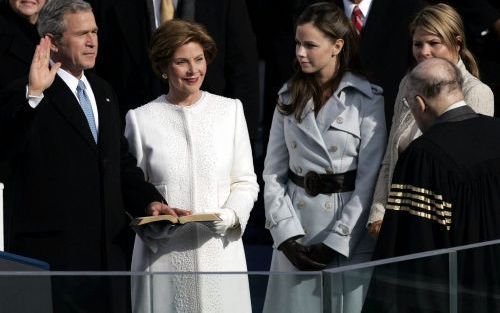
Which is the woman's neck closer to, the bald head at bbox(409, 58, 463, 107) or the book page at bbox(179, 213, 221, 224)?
the book page at bbox(179, 213, 221, 224)

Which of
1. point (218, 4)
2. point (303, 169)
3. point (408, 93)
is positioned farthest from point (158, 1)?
→ point (408, 93)

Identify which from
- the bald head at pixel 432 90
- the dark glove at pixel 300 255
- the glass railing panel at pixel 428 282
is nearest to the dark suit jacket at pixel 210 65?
the dark glove at pixel 300 255

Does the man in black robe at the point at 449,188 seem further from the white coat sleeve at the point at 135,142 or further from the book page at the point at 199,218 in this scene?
→ the white coat sleeve at the point at 135,142

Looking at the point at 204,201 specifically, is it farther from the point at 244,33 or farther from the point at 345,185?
the point at 244,33

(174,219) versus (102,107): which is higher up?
(102,107)

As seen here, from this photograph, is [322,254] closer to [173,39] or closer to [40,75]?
[173,39]

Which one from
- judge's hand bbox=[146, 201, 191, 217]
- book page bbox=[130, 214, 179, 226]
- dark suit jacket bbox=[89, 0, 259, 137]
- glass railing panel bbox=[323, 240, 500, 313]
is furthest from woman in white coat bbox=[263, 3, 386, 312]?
glass railing panel bbox=[323, 240, 500, 313]

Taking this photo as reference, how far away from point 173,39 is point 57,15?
0.53 metres

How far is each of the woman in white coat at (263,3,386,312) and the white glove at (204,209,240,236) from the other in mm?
395

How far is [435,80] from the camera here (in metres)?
5.73

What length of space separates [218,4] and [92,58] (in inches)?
69.1

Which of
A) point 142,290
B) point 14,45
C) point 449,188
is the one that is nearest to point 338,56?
point 449,188

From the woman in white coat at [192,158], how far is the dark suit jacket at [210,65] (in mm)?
1384

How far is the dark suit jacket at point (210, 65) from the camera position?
→ 25.9 feet
